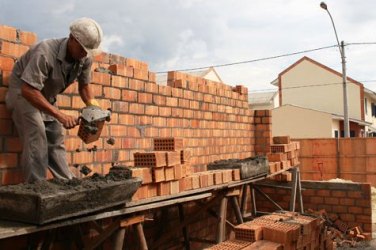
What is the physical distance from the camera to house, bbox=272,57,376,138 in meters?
23.9

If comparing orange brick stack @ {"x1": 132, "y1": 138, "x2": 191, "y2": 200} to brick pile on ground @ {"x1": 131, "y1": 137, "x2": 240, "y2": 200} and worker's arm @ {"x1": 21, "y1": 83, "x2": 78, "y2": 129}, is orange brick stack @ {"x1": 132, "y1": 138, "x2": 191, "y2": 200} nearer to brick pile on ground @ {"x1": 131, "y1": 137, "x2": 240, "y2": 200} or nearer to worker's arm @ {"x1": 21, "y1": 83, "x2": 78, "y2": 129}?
brick pile on ground @ {"x1": 131, "y1": 137, "x2": 240, "y2": 200}

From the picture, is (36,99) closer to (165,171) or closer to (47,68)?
(47,68)

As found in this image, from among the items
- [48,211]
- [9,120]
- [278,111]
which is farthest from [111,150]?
[278,111]

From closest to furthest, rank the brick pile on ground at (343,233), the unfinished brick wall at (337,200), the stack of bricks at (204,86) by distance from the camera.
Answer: the stack of bricks at (204,86), the brick pile on ground at (343,233), the unfinished brick wall at (337,200)

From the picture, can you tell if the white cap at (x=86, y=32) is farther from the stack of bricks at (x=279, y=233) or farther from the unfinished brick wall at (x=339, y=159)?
the unfinished brick wall at (x=339, y=159)

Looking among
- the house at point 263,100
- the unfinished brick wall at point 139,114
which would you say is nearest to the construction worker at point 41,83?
the unfinished brick wall at point 139,114

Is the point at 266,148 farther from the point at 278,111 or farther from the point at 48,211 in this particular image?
the point at 278,111

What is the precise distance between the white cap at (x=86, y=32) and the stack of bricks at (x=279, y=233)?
2.32 metres

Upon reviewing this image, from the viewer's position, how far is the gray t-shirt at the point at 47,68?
2.90 m

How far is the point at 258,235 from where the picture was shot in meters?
4.46

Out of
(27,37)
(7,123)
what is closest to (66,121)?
(7,123)

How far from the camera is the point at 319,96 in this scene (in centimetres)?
2783

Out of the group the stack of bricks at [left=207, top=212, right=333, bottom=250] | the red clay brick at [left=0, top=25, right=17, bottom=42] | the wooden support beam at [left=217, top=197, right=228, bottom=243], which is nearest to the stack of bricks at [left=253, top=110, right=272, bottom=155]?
the stack of bricks at [left=207, top=212, right=333, bottom=250]

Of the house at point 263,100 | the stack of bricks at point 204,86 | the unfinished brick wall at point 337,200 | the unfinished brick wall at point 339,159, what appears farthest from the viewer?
the house at point 263,100
